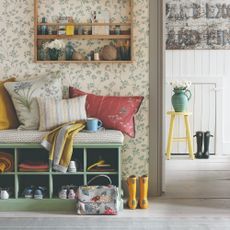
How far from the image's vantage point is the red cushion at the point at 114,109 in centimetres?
449

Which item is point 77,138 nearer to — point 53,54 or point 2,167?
point 2,167

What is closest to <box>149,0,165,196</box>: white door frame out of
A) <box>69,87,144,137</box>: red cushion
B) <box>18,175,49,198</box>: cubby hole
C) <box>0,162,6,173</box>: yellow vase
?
<box>69,87,144,137</box>: red cushion

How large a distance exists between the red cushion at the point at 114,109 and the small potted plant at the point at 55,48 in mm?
349

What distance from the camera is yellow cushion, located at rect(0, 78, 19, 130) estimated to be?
443 cm

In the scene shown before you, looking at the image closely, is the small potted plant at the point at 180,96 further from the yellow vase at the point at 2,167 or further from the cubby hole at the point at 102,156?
the yellow vase at the point at 2,167

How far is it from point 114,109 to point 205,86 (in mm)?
2960

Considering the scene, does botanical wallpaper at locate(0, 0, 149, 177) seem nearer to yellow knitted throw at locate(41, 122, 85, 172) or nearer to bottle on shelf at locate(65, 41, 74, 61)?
bottle on shelf at locate(65, 41, 74, 61)

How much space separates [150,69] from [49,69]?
91cm

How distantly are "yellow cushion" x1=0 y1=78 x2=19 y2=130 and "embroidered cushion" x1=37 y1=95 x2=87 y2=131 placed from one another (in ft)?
1.00

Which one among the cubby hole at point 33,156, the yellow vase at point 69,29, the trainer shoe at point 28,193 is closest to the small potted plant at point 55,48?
the yellow vase at point 69,29

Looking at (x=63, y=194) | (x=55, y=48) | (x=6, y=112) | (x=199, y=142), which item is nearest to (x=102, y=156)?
(x=63, y=194)

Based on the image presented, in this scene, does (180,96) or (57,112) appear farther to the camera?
(180,96)

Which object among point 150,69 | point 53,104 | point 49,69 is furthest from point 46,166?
point 150,69

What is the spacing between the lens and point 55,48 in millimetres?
4617
